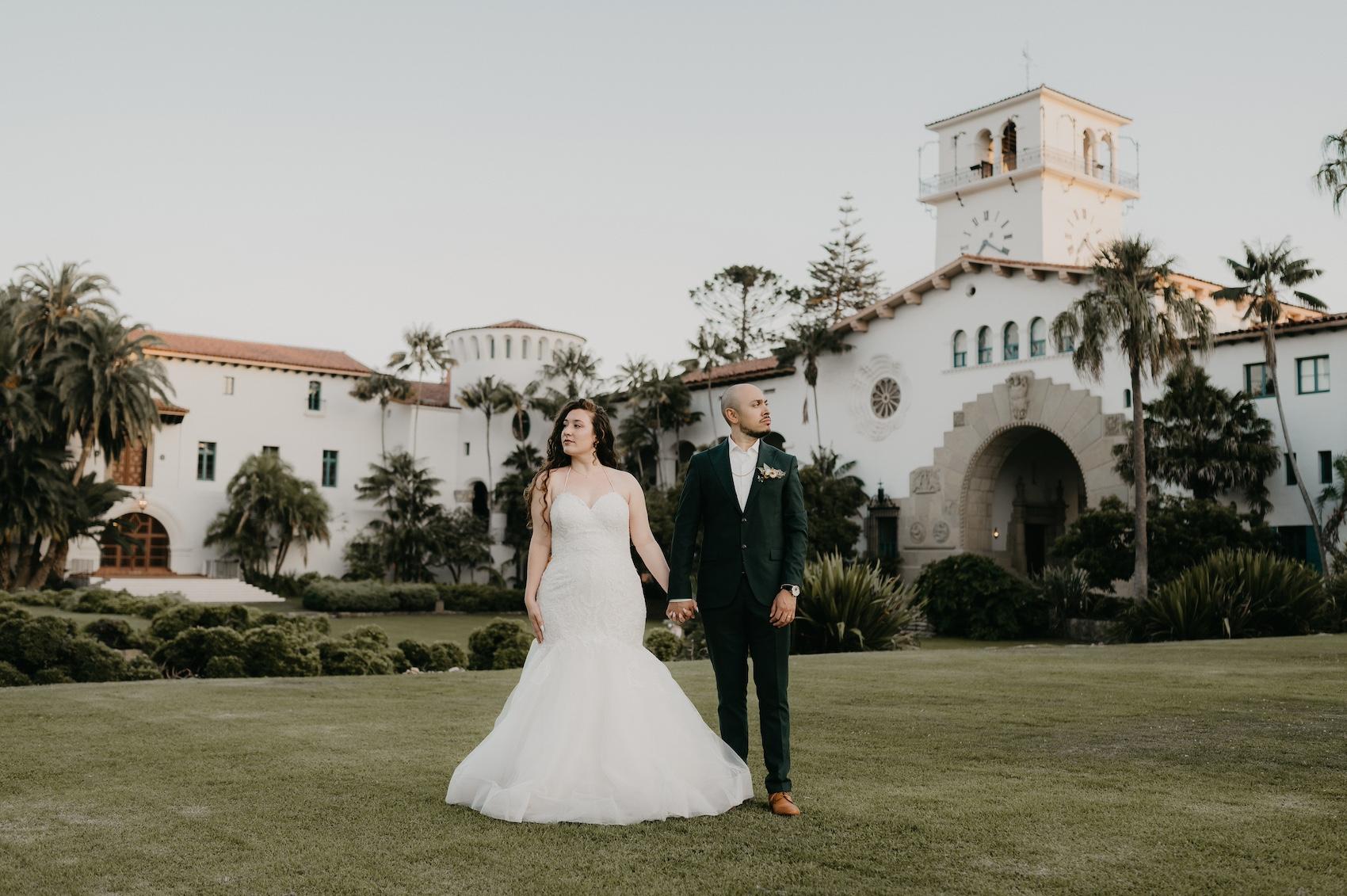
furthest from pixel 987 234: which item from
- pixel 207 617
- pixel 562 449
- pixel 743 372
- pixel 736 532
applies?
pixel 736 532

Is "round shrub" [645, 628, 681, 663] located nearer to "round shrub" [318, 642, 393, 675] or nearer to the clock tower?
"round shrub" [318, 642, 393, 675]

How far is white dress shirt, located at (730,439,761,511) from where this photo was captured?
5.40 metres

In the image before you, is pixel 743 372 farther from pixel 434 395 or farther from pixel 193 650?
pixel 193 650

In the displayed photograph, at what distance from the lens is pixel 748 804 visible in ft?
17.2

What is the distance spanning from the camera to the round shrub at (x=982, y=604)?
97.0 ft

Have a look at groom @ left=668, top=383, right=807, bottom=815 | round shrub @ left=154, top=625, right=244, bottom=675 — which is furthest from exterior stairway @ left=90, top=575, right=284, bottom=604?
groom @ left=668, top=383, right=807, bottom=815

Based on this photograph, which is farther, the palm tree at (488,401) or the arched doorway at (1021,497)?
the palm tree at (488,401)

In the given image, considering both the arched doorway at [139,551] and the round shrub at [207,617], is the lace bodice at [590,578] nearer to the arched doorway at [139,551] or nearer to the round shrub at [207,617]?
the round shrub at [207,617]

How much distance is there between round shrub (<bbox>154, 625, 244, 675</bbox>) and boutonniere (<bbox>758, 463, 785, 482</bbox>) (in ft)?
29.7

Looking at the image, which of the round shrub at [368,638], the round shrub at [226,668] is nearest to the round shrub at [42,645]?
the round shrub at [226,668]

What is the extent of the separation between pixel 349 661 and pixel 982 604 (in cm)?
2071

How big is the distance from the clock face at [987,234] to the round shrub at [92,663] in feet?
144

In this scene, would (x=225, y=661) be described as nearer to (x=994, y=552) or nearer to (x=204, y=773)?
(x=204, y=773)

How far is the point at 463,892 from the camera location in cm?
382
